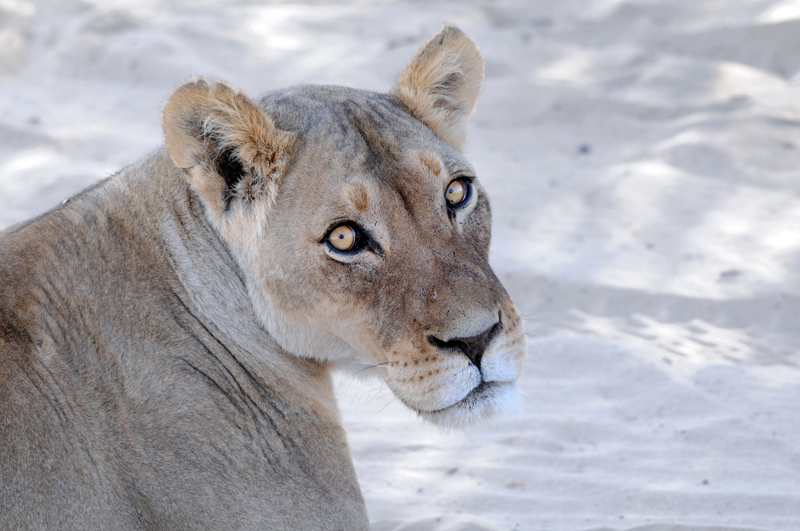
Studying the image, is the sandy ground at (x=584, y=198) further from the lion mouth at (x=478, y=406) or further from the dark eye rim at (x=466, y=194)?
the dark eye rim at (x=466, y=194)

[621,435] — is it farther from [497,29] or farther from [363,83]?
[497,29]

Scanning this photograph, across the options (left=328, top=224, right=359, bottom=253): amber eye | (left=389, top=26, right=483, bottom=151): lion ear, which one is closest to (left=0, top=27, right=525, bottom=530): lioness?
(left=328, top=224, right=359, bottom=253): amber eye

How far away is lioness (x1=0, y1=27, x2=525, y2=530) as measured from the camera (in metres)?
2.61

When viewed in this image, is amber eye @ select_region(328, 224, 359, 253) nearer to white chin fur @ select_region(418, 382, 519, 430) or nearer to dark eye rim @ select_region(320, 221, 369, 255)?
dark eye rim @ select_region(320, 221, 369, 255)

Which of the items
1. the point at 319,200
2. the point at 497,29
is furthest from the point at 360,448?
the point at 497,29

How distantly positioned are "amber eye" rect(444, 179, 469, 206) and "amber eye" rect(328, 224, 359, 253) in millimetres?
382

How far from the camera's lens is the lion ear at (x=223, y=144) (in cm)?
275

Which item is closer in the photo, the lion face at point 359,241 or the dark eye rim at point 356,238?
the lion face at point 359,241

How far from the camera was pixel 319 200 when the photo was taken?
9.43 feet

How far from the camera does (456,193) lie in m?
3.04

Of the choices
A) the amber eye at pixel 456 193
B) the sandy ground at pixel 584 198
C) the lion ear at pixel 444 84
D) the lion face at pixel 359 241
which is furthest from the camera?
the sandy ground at pixel 584 198

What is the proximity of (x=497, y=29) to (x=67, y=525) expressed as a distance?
6.87 m

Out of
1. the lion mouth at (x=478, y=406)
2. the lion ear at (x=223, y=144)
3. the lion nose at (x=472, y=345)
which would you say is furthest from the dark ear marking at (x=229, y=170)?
the lion mouth at (x=478, y=406)

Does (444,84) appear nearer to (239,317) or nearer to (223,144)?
(223,144)
